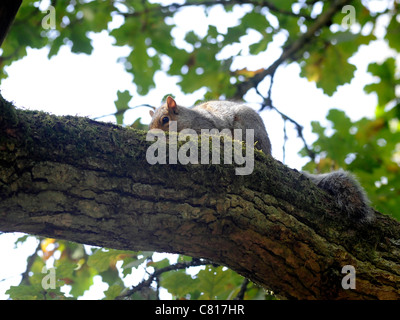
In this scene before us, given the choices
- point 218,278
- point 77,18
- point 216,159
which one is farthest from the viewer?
point 77,18

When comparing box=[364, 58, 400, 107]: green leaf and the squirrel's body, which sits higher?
box=[364, 58, 400, 107]: green leaf

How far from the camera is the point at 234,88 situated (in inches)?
211

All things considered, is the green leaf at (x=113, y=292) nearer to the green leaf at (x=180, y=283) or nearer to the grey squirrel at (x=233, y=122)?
the green leaf at (x=180, y=283)

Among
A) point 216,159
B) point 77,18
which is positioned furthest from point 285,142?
point 77,18

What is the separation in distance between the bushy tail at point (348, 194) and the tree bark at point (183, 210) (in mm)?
73

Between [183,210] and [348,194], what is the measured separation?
1.41m

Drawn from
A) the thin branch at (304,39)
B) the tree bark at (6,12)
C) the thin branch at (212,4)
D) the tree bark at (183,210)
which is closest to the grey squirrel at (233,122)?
the tree bark at (183,210)

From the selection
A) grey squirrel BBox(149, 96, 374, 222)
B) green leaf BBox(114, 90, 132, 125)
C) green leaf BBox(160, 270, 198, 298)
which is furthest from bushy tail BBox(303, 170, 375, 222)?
green leaf BBox(114, 90, 132, 125)

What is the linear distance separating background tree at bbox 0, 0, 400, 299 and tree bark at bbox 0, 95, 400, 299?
133 cm

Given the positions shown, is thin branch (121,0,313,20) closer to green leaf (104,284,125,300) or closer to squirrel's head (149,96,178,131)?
squirrel's head (149,96,178,131)

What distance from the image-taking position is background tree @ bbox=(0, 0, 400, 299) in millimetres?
3979

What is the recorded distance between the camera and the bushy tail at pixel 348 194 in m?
2.79
